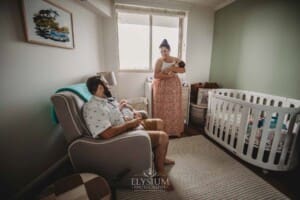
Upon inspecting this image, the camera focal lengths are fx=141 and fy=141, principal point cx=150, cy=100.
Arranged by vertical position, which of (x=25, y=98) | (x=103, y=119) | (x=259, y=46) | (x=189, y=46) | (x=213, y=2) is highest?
(x=213, y=2)

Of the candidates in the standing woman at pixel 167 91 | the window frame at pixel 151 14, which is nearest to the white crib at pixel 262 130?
the standing woman at pixel 167 91

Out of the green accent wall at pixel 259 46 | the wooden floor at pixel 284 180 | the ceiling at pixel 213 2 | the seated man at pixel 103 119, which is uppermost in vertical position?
the ceiling at pixel 213 2

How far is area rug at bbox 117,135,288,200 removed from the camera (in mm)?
1390

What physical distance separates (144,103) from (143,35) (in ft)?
4.90

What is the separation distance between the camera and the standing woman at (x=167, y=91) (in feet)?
7.66

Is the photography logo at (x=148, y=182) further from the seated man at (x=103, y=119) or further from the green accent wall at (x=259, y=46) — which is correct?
the green accent wall at (x=259, y=46)

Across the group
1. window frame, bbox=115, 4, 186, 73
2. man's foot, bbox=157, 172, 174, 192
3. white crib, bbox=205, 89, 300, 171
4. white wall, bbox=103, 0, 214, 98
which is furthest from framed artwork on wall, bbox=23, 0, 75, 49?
white crib, bbox=205, 89, 300, 171

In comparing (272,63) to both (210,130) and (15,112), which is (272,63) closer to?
(210,130)

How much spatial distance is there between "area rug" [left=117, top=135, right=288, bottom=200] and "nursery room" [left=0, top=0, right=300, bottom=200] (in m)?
0.01

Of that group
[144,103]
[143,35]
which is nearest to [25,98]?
[144,103]

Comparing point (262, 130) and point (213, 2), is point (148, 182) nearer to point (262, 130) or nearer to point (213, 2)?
point (262, 130)

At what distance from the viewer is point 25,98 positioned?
1.33m

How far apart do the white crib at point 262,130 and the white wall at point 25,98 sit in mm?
2323

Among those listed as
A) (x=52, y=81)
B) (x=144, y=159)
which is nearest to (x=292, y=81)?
(x=144, y=159)
